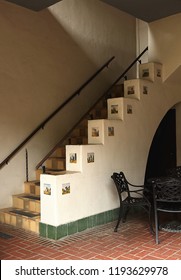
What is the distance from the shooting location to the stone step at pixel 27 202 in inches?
180

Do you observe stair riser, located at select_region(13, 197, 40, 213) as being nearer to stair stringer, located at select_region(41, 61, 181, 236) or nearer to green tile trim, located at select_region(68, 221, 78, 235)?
stair stringer, located at select_region(41, 61, 181, 236)

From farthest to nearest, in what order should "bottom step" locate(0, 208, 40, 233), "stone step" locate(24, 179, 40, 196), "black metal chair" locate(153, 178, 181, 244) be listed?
"stone step" locate(24, 179, 40, 196)
"bottom step" locate(0, 208, 40, 233)
"black metal chair" locate(153, 178, 181, 244)

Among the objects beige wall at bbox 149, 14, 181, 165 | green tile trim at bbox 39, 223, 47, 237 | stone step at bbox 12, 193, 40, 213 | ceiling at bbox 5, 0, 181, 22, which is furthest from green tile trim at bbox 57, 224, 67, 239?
ceiling at bbox 5, 0, 181, 22

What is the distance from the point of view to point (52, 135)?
5668 millimetres

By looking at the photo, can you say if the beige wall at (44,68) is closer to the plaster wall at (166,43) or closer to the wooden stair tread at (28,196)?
the wooden stair tread at (28,196)

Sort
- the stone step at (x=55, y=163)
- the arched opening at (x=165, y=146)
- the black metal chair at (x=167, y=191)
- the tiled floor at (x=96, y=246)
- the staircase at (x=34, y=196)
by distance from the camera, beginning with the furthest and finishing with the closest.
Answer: the arched opening at (x=165, y=146), the stone step at (x=55, y=163), the staircase at (x=34, y=196), the black metal chair at (x=167, y=191), the tiled floor at (x=96, y=246)

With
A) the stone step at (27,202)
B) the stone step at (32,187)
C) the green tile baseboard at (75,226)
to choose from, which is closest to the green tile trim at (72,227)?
the green tile baseboard at (75,226)

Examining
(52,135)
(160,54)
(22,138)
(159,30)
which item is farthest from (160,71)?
(22,138)

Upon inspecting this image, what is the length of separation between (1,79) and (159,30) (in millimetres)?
3029

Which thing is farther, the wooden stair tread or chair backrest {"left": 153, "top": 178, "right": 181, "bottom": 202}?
the wooden stair tread

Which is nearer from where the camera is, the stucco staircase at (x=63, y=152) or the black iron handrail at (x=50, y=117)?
the stucco staircase at (x=63, y=152)

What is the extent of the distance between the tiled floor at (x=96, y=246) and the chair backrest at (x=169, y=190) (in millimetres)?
532

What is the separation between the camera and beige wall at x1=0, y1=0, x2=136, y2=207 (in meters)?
4.99

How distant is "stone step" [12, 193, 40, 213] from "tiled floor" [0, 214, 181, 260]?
16.0 inches
